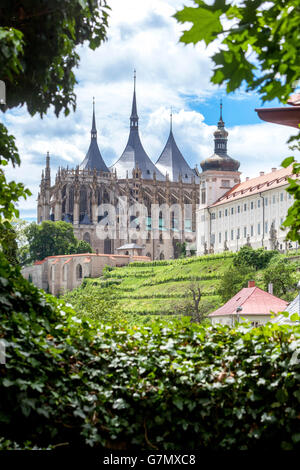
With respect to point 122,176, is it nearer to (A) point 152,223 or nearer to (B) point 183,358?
(A) point 152,223

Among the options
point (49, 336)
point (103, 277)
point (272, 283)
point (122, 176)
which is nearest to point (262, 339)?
point (49, 336)

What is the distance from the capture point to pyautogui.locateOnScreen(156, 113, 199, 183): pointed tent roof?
390ft

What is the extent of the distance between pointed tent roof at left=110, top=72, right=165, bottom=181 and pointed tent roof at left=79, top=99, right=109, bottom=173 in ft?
9.99

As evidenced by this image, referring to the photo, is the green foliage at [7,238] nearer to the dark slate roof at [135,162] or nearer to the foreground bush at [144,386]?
the foreground bush at [144,386]

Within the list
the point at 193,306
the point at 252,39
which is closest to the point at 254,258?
the point at 193,306

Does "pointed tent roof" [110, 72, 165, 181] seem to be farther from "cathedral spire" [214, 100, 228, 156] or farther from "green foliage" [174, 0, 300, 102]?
"green foliage" [174, 0, 300, 102]

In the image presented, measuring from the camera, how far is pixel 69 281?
84.4 meters

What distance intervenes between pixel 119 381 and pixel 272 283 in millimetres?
44945

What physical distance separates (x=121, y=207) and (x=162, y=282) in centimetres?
3296

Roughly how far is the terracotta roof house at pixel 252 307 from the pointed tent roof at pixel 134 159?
2814 inches

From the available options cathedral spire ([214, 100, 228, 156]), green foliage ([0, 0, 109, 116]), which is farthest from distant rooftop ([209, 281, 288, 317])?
cathedral spire ([214, 100, 228, 156])

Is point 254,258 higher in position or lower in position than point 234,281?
higher

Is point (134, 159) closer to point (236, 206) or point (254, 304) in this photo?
point (236, 206)

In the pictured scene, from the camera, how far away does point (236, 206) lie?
2972 inches
